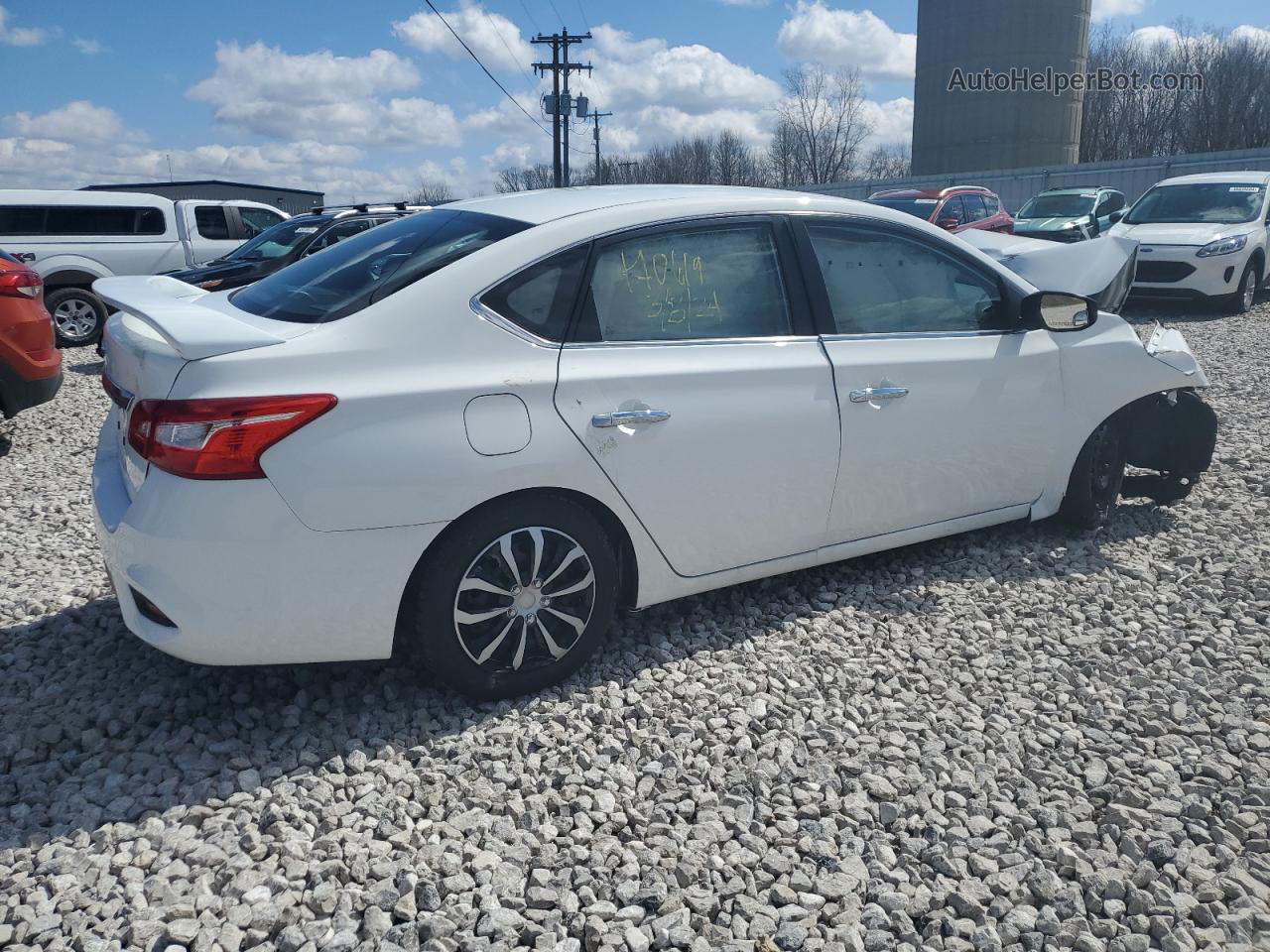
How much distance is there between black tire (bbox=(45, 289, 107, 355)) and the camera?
12.2 m

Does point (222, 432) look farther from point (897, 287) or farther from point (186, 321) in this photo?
point (897, 287)

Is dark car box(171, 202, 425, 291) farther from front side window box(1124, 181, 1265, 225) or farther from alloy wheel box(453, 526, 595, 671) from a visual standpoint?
front side window box(1124, 181, 1265, 225)

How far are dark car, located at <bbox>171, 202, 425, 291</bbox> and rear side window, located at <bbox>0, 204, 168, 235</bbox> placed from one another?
1.88m

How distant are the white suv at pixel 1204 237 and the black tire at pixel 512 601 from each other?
11.8 m

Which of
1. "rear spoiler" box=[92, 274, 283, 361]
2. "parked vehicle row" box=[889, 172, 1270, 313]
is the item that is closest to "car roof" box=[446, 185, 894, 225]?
"rear spoiler" box=[92, 274, 283, 361]

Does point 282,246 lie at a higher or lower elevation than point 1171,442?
higher

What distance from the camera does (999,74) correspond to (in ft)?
155

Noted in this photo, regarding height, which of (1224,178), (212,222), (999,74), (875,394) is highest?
(999,74)

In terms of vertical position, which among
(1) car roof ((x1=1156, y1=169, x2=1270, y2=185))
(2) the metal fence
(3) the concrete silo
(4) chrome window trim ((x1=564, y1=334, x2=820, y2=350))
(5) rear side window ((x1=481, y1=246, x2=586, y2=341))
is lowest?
(4) chrome window trim ((x1=564, y1=334, x2=820, y2=350))

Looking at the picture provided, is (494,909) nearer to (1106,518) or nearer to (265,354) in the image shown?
(265,354)

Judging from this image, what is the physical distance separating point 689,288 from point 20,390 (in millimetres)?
5409

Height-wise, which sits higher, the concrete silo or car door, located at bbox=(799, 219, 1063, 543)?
the concrete silo

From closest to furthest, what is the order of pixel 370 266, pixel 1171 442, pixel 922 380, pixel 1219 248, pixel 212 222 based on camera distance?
pixel 370 266 < pixel 922 380 < pixel 1171 442 < pixel 1219 248 < pixel 212 222

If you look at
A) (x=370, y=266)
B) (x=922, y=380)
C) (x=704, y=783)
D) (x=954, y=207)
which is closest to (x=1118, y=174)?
(x=954, y=207)
